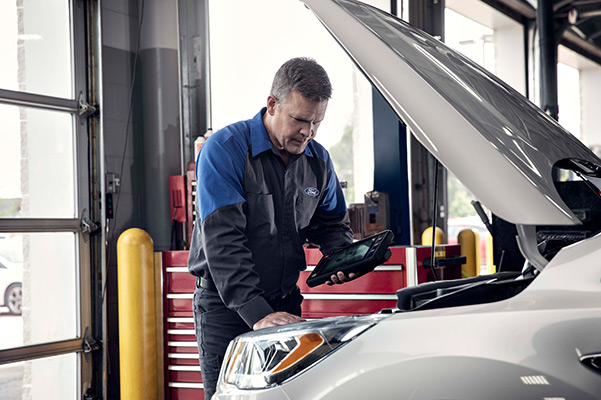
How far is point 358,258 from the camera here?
1.64 meters

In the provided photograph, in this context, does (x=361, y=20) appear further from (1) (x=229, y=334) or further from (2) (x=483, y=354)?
(1) (x=229, y=334)

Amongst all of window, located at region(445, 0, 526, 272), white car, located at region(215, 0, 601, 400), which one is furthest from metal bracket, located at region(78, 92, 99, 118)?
window, located at region(445, 0, 526, 272)

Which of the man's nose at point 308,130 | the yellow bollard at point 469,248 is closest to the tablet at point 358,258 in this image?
the man's nose at point 308,130

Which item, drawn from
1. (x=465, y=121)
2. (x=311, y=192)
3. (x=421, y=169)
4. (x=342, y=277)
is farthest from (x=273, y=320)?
(x=421, y=169)

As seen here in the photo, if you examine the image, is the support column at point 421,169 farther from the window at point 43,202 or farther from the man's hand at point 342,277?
the man's hand at point 342,277

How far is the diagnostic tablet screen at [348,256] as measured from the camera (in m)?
1.65

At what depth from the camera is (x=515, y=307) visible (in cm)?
97

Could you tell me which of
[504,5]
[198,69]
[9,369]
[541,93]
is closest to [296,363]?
[9,369]

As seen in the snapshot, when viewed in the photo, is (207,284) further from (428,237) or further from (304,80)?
(428,237)

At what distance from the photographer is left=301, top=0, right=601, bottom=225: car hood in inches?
40.9

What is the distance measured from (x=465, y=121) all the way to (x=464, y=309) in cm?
32

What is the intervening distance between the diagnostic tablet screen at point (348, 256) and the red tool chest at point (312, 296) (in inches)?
66.6

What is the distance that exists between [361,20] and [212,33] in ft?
13.1

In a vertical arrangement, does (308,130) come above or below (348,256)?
above
